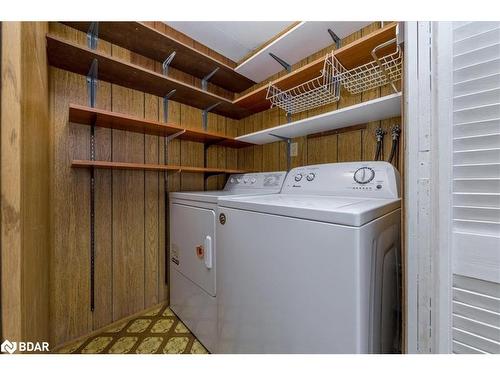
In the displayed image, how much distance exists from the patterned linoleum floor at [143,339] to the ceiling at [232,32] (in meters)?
2.32

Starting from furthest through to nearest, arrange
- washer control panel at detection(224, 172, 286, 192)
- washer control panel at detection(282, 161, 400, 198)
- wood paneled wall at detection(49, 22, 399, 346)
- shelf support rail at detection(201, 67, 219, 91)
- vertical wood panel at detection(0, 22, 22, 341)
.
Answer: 1. shelf support rail at detection(201, 67, 219, 91)
2. washer control panel at detection(224, 172, 286, 192)
3. wood paneled wall at detection(49, 22, 399, 346)
4. washer control panel at detection(282, 161, 400, 198)
5. vertical wood panel at detection(0, 22, 22, 341)

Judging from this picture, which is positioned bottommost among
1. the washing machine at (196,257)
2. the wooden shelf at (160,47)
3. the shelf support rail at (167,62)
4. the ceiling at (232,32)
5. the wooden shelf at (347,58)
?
the washing machine at (196,257)

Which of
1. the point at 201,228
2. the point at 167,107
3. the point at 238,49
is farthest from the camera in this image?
the point at 238,49

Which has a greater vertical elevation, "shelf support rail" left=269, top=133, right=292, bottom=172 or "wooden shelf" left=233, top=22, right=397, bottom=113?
"wooden shelf" left=233, top=22, right=397, bottom=113

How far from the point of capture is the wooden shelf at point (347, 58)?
1084 millimetres

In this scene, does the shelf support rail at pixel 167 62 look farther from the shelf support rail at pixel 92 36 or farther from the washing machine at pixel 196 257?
the washing machine at pixel 196 257

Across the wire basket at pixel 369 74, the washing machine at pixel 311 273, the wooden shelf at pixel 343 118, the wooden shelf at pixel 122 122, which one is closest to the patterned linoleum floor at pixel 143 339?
the washing machine at pixel 311 273

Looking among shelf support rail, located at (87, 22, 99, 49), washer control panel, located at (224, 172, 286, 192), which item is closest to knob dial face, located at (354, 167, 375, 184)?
washer control panel, located at (224, 172, 286, 192)

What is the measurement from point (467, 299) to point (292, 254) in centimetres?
48

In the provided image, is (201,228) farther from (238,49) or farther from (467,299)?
(238,49)

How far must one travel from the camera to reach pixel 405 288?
0.69 m

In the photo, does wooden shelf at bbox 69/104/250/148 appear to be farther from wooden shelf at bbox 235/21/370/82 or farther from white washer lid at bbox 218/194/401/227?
white washer lid at bbox 218/194/401/227

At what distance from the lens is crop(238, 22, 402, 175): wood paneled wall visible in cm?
140

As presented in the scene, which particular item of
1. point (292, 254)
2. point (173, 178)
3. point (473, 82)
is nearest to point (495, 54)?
point (473, 82)
